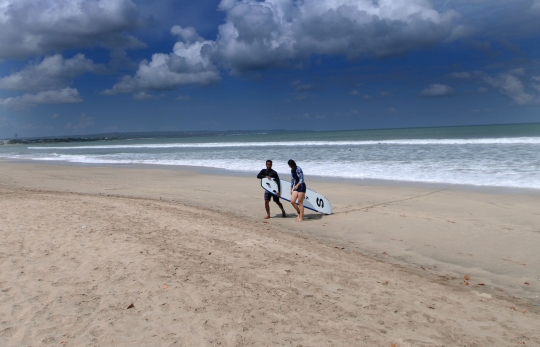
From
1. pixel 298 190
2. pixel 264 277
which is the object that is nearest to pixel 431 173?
pixel 298 190

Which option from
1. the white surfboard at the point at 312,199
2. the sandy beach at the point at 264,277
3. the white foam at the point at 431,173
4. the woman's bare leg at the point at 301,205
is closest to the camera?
the sandy beach at the point at 264,277

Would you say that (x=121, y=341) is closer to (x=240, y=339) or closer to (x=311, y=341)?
(x=240, y=339)

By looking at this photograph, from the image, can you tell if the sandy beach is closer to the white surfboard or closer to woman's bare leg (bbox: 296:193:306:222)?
woman's bare leg (bbox: 296:193:306:222)

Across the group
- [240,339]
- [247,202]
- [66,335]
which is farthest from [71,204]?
[240,339]

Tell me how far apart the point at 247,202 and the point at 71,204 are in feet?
14.9

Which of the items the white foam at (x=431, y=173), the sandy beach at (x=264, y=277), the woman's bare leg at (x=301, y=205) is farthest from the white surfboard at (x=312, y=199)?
the white foam at (x=431, y=173)

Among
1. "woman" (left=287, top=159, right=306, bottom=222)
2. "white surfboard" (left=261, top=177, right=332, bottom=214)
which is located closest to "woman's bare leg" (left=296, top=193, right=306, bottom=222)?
"woman" (left=287, top=159, right=306, bottom=222)

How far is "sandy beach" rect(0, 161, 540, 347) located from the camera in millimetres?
4086

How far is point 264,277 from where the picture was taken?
538 cm

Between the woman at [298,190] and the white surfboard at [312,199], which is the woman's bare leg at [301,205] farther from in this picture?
the white surfboard at [312,199]

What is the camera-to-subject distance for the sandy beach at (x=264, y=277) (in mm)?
4086

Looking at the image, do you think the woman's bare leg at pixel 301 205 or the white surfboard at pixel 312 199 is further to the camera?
the white surfboard at pixel 312 199

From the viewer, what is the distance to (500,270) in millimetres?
6305

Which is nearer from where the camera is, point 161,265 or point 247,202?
point 161,265
